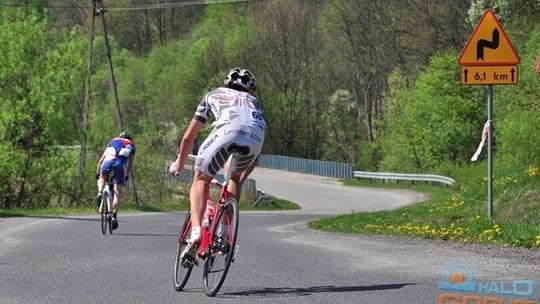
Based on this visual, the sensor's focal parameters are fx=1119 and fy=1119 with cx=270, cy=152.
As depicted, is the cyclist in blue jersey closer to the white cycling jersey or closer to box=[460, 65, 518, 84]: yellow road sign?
box=[460, 65, 518, 84]: yellow road sign

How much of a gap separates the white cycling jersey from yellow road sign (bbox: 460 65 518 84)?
6.78 meters

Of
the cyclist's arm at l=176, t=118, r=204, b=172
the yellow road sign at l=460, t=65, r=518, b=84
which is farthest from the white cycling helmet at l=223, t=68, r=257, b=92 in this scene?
the yellow road sign at l=460, t=65, r=518, b=84

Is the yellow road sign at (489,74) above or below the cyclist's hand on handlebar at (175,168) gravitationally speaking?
above

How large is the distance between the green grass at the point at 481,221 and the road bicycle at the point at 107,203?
406 cm

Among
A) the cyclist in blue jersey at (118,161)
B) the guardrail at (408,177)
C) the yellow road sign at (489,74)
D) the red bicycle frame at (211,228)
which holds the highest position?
the yellow road sign at (489,74)

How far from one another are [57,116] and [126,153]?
26.7m

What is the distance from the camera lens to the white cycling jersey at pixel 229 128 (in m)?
8.59

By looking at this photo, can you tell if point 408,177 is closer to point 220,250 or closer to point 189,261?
point 189,261

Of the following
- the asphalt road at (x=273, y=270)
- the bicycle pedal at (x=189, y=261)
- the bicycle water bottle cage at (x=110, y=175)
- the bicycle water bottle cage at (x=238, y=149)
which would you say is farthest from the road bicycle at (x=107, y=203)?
the bicycle water bottle cage at (x=238, y=149)

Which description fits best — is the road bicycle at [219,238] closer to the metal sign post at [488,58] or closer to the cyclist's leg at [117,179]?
the metal sign post at [488,58]

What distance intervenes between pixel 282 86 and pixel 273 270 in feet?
229

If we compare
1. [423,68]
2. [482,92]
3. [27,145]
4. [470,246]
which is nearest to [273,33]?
[423,68]

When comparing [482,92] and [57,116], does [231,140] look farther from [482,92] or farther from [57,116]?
[482,92]

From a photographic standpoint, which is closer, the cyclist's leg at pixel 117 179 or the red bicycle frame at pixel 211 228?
the red bicycle frame at pixel 211 228
